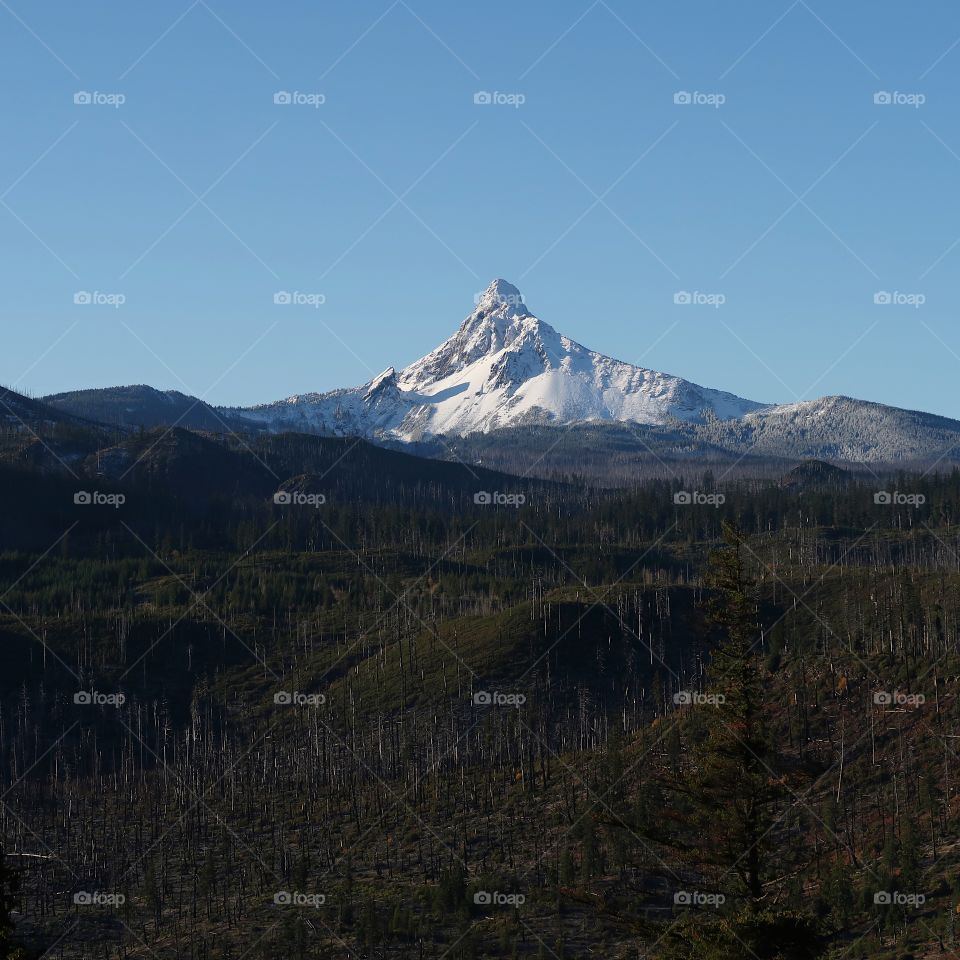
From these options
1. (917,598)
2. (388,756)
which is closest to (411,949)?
(388,756)

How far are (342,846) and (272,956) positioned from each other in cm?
3049

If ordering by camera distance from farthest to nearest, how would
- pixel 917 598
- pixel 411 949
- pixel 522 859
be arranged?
1. pixel 917 598
2. pixel 522 859
3. pixel 411 949

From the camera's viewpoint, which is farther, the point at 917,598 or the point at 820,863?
the point at 917,598

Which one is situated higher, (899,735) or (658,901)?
(899,735)

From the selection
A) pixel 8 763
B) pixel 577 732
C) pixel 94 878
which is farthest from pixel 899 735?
pixel 8 763

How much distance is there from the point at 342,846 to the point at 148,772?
55.0m

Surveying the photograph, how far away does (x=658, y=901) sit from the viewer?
4459 inches

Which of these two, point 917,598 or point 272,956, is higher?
point 917,598

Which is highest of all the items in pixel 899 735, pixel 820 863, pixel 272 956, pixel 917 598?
pixel 917 598

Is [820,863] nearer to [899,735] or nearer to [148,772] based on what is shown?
[899,735]

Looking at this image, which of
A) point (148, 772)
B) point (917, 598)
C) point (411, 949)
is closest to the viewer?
point (411, 949)

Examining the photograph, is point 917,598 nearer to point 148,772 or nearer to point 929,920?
point 929,920

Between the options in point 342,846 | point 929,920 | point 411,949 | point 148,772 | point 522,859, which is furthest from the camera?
point 148,772

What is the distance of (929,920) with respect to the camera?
9406 cm
